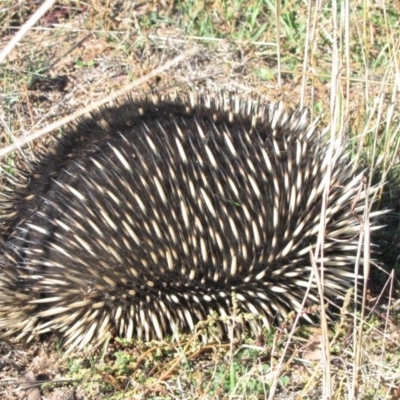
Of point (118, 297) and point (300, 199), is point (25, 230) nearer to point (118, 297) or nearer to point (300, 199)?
point (118, 297)

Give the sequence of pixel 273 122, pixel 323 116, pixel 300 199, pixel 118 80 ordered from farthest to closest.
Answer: pixel 118 80 → pixel 323 116 → pixel 273 122 → pixel 300 199

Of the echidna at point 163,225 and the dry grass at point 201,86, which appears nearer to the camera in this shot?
the echidna at point 163,225

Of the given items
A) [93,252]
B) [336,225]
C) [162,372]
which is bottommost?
[162,372]

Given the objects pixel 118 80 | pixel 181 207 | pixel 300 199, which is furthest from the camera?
pixel 118 80

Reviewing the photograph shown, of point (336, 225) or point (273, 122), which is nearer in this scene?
point (336, 225)

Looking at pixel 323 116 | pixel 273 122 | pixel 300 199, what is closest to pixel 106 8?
pixel 323 116

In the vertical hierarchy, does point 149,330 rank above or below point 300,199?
below
